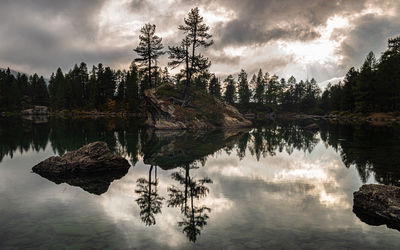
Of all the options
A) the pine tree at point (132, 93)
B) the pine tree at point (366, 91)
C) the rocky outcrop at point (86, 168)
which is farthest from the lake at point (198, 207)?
the pine tree at point (132, 93)

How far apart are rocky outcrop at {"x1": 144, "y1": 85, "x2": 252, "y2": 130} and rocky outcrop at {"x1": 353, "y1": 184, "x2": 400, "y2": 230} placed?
31.9 m

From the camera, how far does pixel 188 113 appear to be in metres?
41.2

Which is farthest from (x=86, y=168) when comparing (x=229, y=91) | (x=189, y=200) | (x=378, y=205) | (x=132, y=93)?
(x=229, y=91)

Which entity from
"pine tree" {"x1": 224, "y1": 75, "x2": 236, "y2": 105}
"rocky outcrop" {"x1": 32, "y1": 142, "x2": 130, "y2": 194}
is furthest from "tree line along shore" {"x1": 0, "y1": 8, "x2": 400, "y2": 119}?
"rocky outcrop" {"x1": 32, "y1": 142, "x2": 130, "y2": 194}

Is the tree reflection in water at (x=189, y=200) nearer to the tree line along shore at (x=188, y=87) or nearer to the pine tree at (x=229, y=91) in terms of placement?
the tree line along shore at (x=188, y=87)

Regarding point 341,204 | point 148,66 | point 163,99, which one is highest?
point 148,66

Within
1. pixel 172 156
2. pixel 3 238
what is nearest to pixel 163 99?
pixel 172 156

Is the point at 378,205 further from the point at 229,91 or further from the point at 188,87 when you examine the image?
the point at 229,91

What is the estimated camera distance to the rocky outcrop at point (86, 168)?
11672mm

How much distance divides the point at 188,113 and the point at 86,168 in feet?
95.4

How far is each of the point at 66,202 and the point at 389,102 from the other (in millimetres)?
81712

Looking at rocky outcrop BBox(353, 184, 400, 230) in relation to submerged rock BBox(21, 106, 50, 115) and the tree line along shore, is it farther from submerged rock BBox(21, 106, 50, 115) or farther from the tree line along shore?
submerged rock BBox(21, 106, 50, 115)

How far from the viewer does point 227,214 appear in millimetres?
7750

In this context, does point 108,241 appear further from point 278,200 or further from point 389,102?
point 389,102
